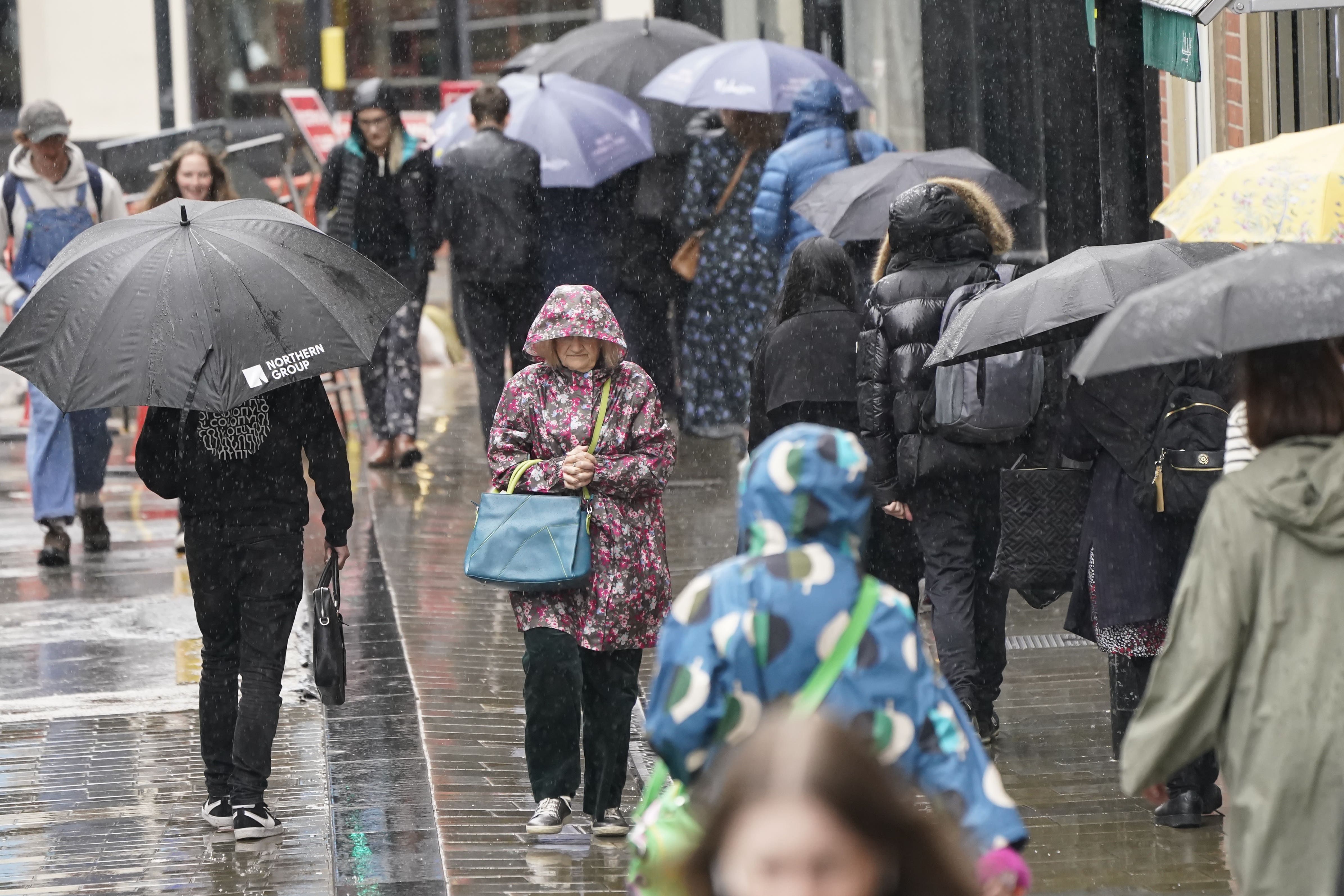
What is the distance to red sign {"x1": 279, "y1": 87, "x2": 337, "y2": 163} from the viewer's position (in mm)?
15953

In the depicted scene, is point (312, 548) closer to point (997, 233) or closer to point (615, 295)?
point (615, 295)

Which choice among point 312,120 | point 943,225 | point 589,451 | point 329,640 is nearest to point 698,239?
point 312,120

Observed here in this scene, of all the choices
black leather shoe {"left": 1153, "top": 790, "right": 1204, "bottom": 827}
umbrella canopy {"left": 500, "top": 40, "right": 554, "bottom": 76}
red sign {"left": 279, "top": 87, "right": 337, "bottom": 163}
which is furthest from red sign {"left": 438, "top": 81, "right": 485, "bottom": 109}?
black leather shoe {"left": 1153, "top": 790, "right": 1204, "bottom": 827}

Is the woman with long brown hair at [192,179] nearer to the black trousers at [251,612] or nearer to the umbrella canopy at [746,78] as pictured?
the black trousers at [251,612]

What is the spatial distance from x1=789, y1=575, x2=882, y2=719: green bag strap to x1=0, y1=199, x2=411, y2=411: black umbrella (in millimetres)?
2728

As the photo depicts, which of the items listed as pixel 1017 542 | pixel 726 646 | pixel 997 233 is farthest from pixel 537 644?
pixel 726 646

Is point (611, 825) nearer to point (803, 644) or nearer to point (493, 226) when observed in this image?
point (803, 644)

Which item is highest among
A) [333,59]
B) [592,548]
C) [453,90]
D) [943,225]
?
[333,59]

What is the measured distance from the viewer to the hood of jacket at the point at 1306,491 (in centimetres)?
387

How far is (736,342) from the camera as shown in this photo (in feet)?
41.1

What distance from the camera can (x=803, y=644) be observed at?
3.40 m

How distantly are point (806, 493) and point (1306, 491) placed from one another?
1.06 metres

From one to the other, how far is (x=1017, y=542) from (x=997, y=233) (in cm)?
123

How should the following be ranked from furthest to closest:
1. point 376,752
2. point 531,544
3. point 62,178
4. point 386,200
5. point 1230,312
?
point 386,200
point 62,178
point 376,752
point 531,544
point 1230,312
